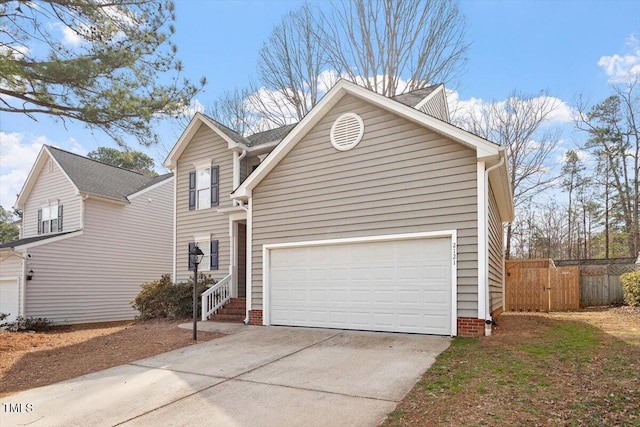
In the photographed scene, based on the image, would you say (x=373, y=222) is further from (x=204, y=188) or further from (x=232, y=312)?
(x=204, y=188)

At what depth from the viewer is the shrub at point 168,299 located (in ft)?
42.5

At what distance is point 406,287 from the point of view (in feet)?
28.4

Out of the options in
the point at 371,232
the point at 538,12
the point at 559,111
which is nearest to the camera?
the point at 371,232

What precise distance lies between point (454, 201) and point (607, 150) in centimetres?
2073

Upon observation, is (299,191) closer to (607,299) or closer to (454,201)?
(454,201)

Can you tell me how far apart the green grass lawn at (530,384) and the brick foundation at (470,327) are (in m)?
0.24

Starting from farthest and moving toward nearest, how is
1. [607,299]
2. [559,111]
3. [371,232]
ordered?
[559,111], [607,299], [371,232]

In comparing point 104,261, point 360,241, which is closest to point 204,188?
point 104,261

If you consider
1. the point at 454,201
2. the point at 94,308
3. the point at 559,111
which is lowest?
the point at 94,308

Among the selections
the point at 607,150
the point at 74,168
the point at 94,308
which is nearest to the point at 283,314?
the point at 94,308

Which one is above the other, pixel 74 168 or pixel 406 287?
pixel 74 168

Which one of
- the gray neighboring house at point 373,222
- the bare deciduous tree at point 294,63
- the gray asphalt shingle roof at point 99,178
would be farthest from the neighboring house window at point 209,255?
the bare deciduous tree at point 294,63

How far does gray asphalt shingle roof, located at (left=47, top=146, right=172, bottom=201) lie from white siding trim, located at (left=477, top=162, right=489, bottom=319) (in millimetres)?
15919

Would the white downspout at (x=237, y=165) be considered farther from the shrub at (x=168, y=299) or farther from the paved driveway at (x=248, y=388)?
the paved driveway at (x=248, y=388)
